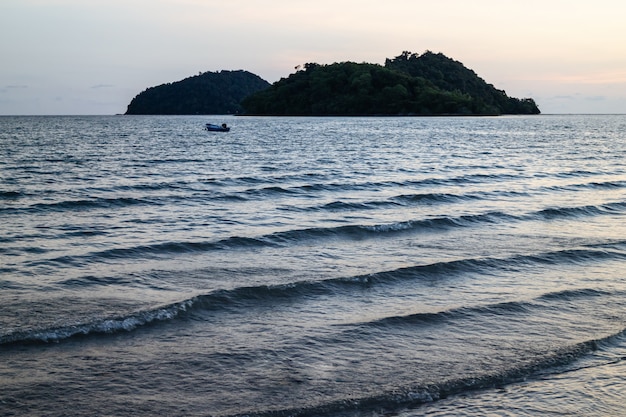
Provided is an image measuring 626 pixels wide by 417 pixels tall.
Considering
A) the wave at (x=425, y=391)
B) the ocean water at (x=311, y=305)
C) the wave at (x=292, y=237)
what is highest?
the wave at (x=292, y=237)

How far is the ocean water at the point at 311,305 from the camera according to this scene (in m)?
7.54

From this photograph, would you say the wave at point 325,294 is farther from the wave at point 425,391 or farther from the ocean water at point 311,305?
the wave at point 425,391

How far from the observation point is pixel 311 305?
11.2 metres

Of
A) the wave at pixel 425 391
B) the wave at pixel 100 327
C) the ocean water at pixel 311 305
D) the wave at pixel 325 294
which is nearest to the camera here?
the wave at pixel 425 391

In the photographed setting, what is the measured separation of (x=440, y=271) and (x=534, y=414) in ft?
22.3

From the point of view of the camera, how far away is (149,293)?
38.6 feet

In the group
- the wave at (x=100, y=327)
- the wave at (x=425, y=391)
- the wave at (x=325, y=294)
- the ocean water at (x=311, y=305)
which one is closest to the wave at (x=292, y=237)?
→ the ocean water at (x=311, y=305)

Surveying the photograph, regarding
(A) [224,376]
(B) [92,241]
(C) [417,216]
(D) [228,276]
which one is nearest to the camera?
(A) [224,376]

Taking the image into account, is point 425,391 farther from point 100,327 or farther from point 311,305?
point 100,327

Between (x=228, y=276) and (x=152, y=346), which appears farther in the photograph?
(x=228, y=276)

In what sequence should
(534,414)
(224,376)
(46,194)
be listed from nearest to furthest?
(534,414) → (224,376) → (46,194)

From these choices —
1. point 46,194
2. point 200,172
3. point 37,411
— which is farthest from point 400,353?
point 200,172

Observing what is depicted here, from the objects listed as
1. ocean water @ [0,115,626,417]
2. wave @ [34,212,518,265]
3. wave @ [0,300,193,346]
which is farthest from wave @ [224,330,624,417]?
wave @ [34,212,518,265]

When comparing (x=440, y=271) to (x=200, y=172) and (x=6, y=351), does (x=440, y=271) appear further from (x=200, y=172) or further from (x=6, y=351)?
(x=200, y=172)
